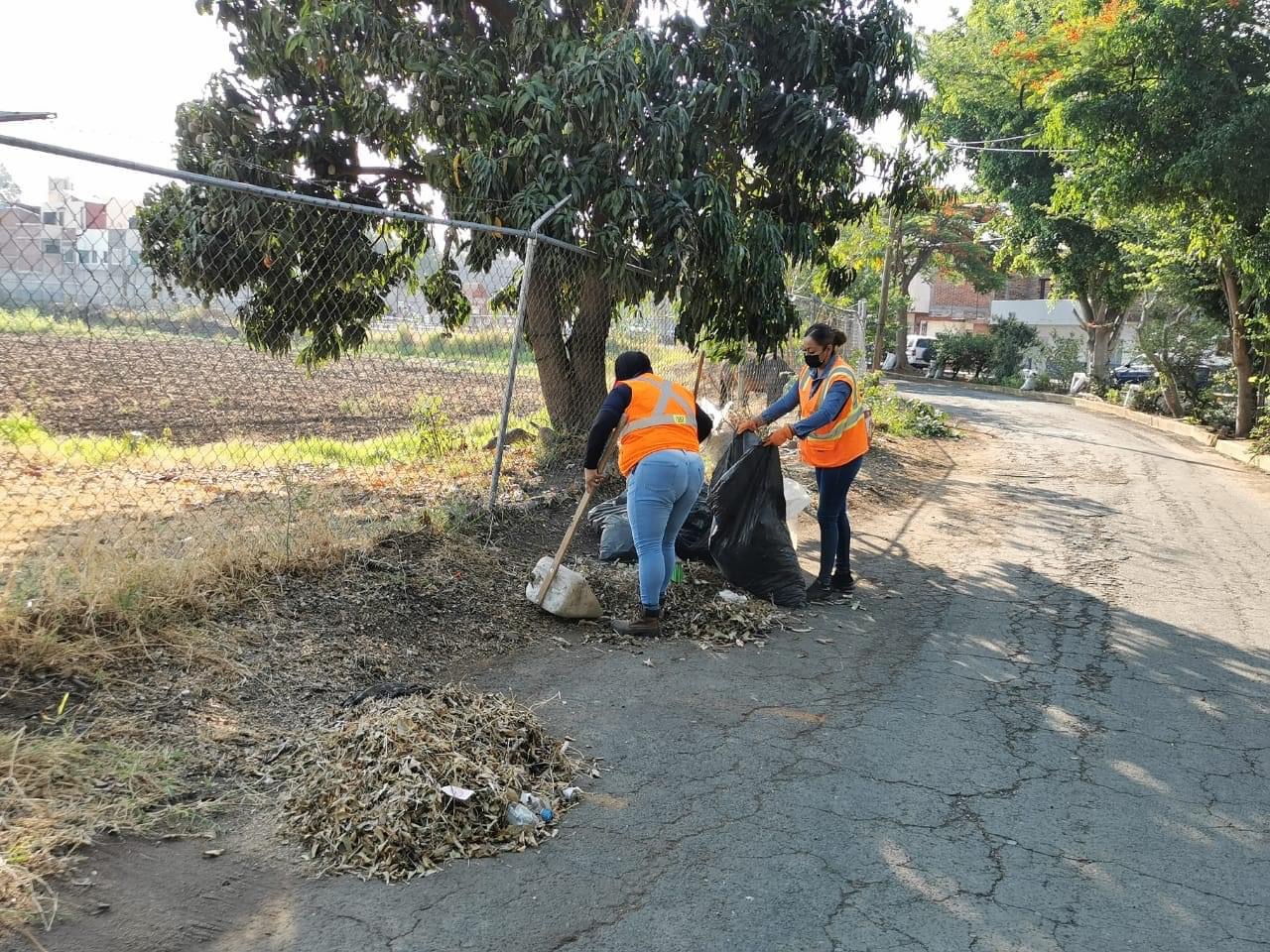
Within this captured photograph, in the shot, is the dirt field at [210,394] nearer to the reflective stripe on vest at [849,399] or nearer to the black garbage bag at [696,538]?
the black garbage bag at [696,538]

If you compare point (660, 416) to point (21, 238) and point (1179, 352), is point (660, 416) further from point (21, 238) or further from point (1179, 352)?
point (1179, 352)

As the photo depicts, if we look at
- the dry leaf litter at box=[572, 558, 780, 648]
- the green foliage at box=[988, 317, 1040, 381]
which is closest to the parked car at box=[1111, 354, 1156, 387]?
the green foliage at box=[988, 317, 1040, 381]

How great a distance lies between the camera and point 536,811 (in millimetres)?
3295

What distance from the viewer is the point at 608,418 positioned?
4.99 m

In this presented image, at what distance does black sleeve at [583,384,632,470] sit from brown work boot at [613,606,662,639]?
0.92 m

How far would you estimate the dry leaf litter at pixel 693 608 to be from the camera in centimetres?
533

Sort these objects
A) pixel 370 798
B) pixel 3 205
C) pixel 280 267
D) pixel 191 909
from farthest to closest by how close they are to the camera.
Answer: pixel 280 267
pixel 3 205
pixel 370 798
pixel 191 909

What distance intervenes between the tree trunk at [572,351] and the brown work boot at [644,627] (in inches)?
Result: 146

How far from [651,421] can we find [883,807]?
7.55ft

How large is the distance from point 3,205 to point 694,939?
11.9 ft

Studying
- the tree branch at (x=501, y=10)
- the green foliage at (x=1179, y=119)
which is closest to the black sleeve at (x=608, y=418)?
the tree branch at (x=501, y=10)

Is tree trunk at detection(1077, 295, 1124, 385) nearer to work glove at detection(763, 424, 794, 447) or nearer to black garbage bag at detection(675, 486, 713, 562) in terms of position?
black garbage bag at detection(675, 486, 713, 562)

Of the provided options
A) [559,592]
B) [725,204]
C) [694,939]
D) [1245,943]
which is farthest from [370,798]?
[725,204]

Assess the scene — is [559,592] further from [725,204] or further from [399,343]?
[725,204]
